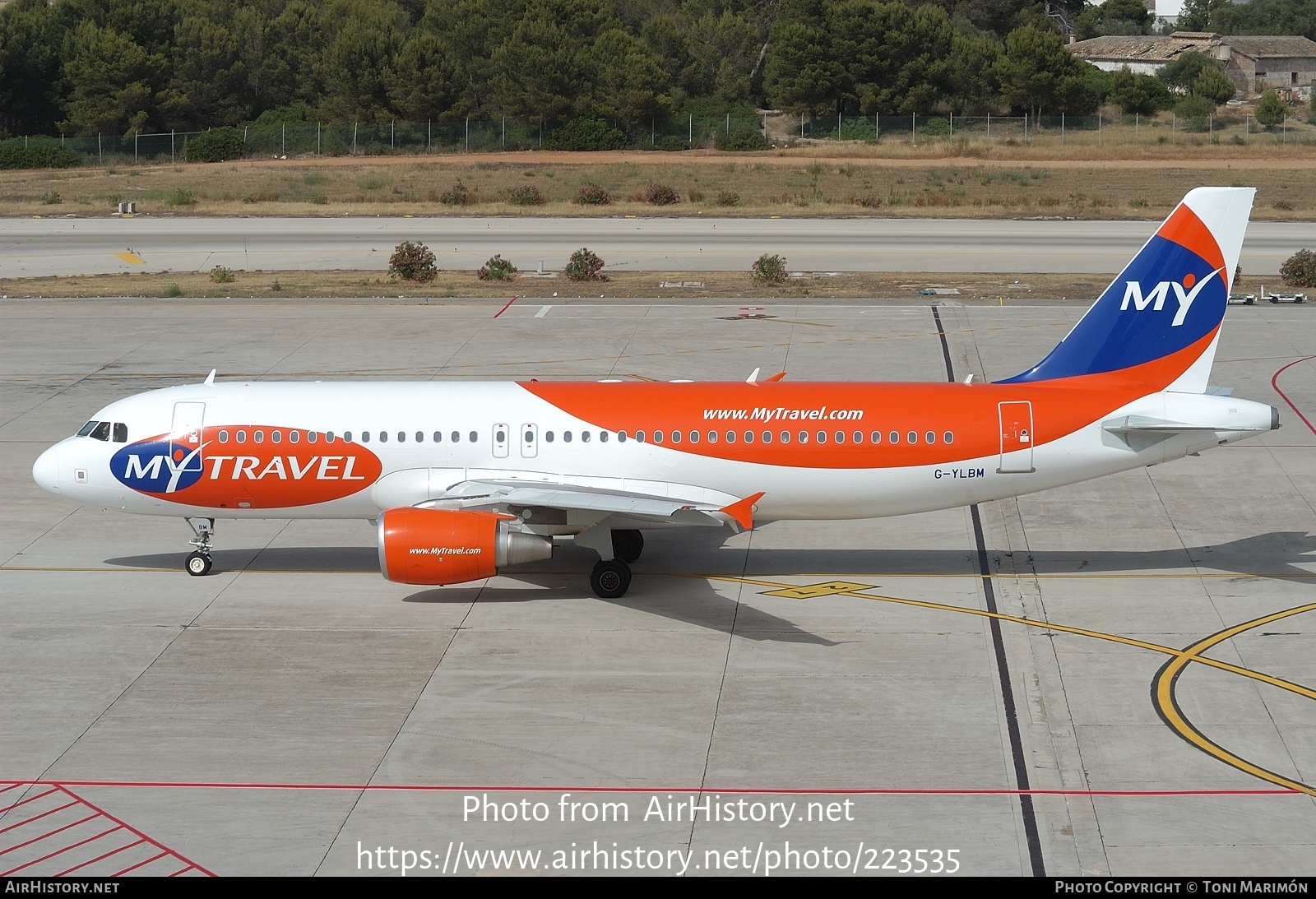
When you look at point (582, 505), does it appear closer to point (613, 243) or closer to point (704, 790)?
point (704, 790)

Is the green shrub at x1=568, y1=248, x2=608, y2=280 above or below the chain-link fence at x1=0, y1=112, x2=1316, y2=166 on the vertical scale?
below

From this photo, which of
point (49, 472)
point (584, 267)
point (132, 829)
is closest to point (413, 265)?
point (584, 267)

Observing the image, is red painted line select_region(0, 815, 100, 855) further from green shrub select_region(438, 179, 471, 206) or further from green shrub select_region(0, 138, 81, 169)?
green shrub select_region(0, 138, 81, 169)

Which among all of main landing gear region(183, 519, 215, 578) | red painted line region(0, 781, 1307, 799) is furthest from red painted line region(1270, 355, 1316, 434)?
main landing gear region(183, 519, 215, 578)

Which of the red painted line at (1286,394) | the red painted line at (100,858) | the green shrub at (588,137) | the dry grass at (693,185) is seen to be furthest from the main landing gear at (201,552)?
the green shrub at (588,137)

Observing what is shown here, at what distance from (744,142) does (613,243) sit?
4943cm

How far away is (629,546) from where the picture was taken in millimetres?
30156

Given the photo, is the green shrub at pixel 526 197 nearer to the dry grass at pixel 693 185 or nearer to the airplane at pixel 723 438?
the dry grass at pixel 693 185

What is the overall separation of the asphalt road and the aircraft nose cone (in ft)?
140

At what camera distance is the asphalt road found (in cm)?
7219

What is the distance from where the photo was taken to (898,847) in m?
17.8

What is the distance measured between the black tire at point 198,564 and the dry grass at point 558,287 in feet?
106

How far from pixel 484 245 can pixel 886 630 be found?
56.5 meters

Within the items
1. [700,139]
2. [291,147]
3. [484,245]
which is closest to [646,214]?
[484,245]
